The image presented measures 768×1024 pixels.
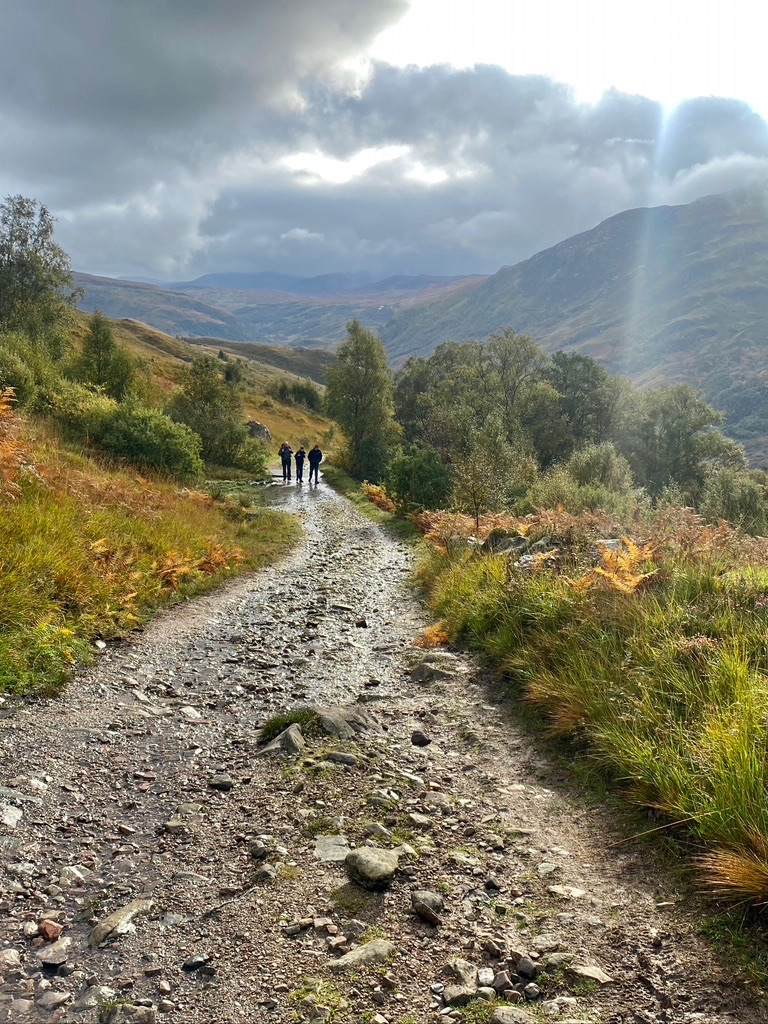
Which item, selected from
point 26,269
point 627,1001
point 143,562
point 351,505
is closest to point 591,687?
point 627,1001

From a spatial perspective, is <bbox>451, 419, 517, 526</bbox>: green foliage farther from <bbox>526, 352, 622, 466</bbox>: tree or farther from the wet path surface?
<bbox>526, 352, 622, 466</bbox>: tree

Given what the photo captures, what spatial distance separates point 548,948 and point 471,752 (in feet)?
10.3

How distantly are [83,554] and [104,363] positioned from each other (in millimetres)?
37949

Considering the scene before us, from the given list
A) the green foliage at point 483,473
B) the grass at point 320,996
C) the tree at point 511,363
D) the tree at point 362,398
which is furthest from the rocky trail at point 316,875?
the tree at point 511,363

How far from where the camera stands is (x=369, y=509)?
106 ft

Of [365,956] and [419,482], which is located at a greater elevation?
[419,482]

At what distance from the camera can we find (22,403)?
22.1 m

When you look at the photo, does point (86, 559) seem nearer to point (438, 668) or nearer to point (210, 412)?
point (438, 668)

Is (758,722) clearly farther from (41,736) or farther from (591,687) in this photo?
(41,736)

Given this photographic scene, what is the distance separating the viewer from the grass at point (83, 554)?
7.52 metres

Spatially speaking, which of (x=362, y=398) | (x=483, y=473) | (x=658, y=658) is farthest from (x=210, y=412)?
(x=658, y=658)

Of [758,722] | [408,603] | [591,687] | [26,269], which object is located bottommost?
[408,603]

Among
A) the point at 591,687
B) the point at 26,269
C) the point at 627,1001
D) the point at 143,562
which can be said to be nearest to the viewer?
the point at 627,1001

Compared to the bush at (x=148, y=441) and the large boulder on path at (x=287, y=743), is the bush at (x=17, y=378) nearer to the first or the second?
the bush at (x=148, y=441)
